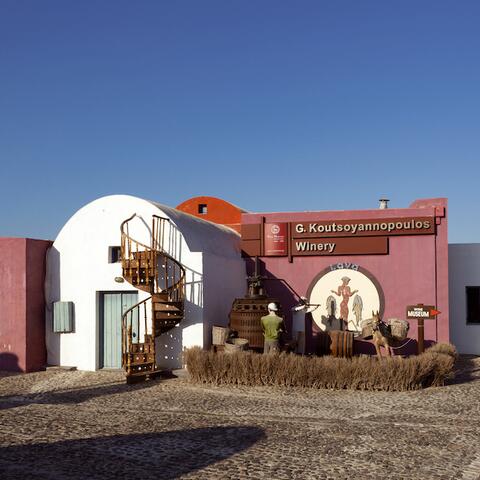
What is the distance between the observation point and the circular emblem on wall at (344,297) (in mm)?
17953

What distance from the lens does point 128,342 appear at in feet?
50.2

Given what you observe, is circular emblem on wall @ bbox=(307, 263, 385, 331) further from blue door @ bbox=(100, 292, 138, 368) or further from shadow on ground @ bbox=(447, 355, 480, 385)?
blue door @ bbox=(100, 292, 138, 368)

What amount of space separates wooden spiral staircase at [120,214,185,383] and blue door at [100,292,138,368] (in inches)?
16.5

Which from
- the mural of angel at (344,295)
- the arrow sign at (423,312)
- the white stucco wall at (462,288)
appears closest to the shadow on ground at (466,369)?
the white stucco wall at (462,288)

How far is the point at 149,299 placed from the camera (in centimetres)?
1586

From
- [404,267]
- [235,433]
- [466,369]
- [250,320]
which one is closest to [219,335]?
[250,320]

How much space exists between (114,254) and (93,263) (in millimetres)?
563

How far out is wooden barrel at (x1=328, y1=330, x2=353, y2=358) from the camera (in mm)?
15945

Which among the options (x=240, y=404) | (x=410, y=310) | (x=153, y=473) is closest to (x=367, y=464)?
(x=153, y=473)

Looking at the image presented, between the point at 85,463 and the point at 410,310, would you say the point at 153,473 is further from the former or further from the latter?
the point at 410,310

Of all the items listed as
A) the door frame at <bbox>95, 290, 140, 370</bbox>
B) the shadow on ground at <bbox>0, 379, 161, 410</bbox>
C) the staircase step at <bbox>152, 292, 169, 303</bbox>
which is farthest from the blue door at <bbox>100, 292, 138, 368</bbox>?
the shadow on ground at <bbox>0, 379, 161, 410</bbox>

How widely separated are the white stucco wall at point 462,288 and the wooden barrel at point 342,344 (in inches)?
199

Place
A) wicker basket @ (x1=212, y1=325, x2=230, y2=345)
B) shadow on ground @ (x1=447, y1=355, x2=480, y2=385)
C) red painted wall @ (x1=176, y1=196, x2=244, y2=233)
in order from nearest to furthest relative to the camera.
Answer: shadow on ground @ (x1=447, y1=355, x2=480, y2=385) < wicker basket @ (x1=212, y1=325, x2=230, y2=345) < red painted wall @ (x1=176, y1=196, x2=244, y2=233)

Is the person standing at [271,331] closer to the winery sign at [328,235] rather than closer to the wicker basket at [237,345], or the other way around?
the wicker basket at [237,345]
